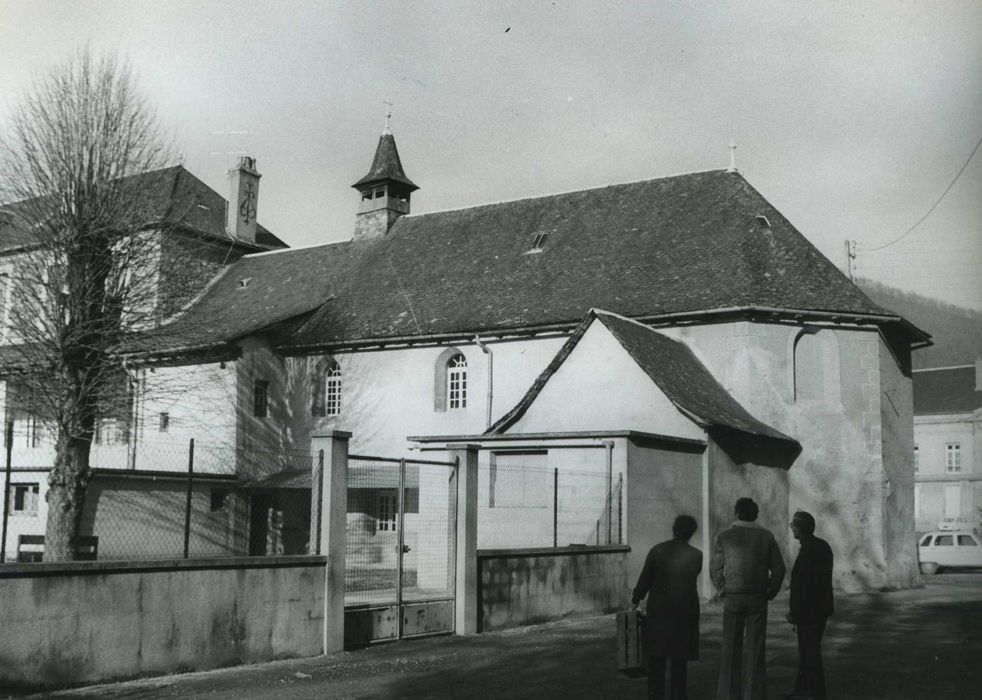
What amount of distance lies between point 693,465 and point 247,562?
1144cm

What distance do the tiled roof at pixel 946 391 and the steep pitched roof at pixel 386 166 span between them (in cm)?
3422

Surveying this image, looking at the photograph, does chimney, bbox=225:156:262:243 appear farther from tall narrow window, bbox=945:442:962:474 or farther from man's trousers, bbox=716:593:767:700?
tall narrow window, bbox=945:442:962:474

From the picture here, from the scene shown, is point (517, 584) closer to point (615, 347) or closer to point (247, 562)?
point (247, 562)

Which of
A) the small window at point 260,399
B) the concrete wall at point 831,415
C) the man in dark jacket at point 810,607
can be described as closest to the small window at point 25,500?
the small window at point 260,399

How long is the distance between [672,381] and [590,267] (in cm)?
764

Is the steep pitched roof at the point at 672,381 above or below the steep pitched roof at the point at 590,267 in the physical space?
below

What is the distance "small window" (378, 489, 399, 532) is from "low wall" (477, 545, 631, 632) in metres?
1.45

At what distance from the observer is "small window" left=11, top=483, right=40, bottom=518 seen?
2964cm

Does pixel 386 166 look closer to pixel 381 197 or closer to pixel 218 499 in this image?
pixel 381 197

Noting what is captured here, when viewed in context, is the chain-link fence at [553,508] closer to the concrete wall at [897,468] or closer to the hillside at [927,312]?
the concrete wall at [897,468]

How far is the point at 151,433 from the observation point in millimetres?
33688

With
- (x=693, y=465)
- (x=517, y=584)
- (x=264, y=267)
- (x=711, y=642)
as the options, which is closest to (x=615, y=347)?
(x=693, y=465)

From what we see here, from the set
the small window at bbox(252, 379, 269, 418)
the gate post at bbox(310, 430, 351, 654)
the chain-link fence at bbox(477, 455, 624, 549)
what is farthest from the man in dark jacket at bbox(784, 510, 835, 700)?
the small window at bbox(252, 379, 269, 418)

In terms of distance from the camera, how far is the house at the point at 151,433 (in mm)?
21984
